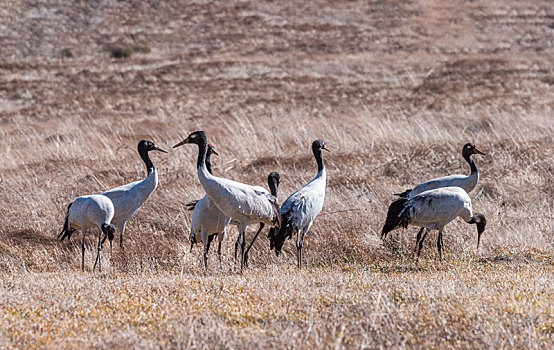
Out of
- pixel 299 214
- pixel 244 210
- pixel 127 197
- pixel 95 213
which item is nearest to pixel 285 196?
pixel 299 214

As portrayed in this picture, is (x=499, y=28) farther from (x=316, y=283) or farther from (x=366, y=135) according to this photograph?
(x=316, y=283)

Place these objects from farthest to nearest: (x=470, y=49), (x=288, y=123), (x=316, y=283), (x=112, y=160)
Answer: (x=470, y=49) → (x=288, y=123) → (x=112, y=160) → (x=316, y=283)

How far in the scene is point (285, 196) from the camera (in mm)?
11180

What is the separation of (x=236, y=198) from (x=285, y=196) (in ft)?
11.4

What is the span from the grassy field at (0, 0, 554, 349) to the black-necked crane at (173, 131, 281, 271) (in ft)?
1.98

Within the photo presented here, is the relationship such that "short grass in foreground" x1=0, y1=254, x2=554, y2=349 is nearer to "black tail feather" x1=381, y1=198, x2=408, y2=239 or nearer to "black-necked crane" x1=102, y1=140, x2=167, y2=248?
"black tail feather" x1=381, y1=198, x2=408, y2=239

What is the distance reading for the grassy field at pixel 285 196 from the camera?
5195 mm

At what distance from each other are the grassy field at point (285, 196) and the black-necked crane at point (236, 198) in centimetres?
60

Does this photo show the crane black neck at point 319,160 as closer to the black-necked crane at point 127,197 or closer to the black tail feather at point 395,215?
the black tail feather at point 395,215

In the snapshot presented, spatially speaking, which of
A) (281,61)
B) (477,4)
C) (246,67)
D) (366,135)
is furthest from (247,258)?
(477,4)

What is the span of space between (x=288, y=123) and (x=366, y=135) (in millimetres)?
3473

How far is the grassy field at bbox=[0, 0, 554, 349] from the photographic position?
5195 mm

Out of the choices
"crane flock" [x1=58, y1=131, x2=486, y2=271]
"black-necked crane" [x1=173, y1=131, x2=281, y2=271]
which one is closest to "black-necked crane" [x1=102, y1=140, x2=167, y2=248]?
"crane flock" [x1=58, y1=131, x2=486, y2=271]

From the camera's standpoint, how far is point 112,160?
14.4m
